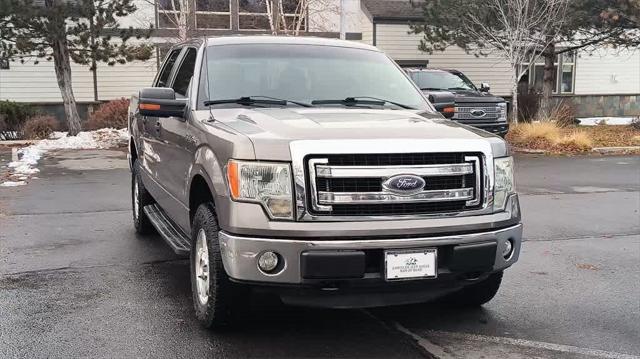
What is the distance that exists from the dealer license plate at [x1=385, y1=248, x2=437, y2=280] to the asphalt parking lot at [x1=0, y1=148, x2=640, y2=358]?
0.55 metres

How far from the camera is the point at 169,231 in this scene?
207 inches

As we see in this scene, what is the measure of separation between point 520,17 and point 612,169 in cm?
604

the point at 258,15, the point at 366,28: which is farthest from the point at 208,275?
the point at 366,28

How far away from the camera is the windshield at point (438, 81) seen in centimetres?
1548

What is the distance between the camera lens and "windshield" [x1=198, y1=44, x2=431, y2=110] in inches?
187

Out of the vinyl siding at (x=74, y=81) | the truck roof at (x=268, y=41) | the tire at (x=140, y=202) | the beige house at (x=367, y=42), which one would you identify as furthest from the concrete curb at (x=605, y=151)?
the vinyl siding at (x=74, y=81)

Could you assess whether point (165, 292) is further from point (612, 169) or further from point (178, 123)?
point (612, 169)

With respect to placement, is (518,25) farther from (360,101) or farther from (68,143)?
(360,101)

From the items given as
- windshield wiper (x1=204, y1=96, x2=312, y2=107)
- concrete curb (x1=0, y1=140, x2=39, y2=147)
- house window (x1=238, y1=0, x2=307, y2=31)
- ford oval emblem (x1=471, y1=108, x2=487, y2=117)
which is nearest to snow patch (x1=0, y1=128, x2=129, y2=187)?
concrete curb (x1=0, y1=140, x2=39, y2=147)

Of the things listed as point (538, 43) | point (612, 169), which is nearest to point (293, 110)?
point (612, 169)

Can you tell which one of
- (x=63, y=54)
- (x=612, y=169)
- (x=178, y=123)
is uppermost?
(x=63, y=54)

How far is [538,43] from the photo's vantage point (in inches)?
740

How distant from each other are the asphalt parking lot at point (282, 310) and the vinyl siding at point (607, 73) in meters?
21.7

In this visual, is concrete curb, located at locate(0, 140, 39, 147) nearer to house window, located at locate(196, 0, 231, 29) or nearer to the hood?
house window, located at locate(196, 0, 231, 29)
